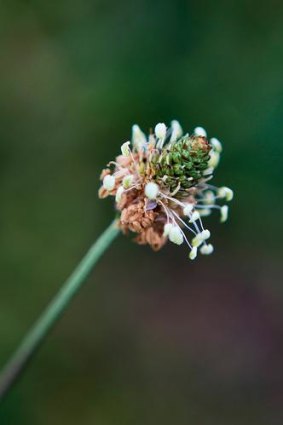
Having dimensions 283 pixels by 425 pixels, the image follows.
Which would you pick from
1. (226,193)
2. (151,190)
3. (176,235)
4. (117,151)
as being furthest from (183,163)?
(117,151)

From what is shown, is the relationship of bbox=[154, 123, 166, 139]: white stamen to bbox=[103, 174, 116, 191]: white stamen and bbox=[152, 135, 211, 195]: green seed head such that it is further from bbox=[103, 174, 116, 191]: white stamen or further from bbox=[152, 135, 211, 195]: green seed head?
bbox=[103, 174, 116, 191]: white stamen

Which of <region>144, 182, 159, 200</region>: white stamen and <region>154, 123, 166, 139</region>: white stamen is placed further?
<region>154, 123, 166, 139</region>: white stamen

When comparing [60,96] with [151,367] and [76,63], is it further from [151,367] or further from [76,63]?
[151,367]

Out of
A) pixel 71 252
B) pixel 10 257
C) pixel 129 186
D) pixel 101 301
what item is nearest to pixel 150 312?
pixel 101 301

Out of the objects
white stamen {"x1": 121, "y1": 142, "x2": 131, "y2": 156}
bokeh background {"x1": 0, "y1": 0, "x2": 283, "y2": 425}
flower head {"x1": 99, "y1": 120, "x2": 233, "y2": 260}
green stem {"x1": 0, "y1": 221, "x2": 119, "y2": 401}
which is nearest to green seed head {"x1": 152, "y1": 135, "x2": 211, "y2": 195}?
flower head {"x1": 99, "y1": 120, "x2": 233, "y2": 260}

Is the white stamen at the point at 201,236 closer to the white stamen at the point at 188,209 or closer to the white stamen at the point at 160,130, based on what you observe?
the white stamen at the point at 188,209

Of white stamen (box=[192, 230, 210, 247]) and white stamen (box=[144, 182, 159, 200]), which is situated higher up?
white stamen (box=[192, 230, 210, 247])
